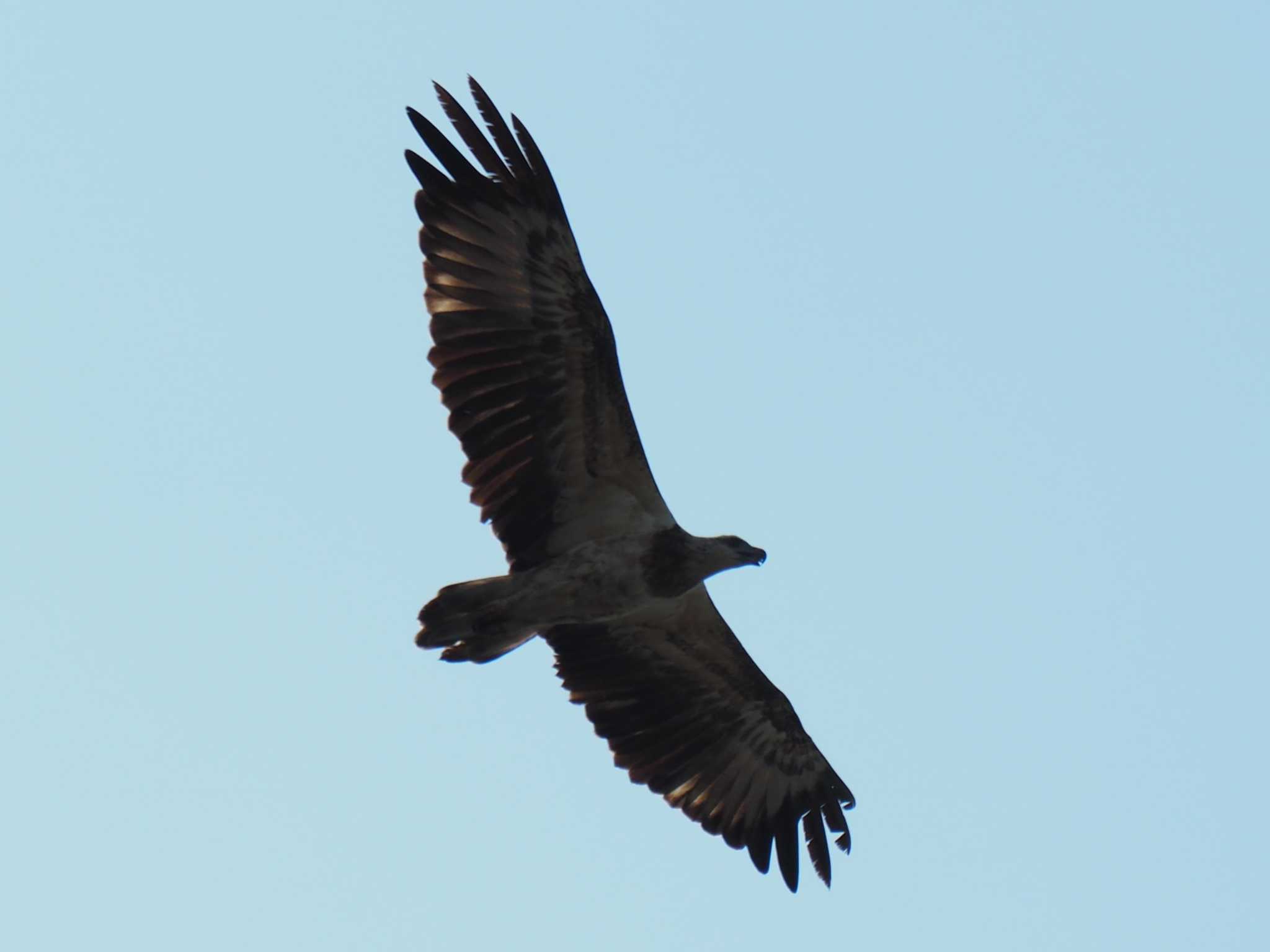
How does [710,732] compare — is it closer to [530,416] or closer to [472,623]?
[472,623]

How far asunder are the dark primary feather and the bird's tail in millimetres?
397

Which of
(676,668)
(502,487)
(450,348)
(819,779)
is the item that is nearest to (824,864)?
(819,779)

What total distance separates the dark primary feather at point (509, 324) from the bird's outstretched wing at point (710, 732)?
1.65 meters

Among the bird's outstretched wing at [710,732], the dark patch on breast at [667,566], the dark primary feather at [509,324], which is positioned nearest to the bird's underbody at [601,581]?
the dark patch on breast at [667,566]

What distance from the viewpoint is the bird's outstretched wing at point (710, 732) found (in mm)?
15891

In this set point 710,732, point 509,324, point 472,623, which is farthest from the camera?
point 710,732

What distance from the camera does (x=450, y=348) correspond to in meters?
14.5

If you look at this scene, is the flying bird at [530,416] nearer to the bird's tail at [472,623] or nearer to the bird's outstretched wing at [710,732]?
the bird's tail at [472,623]

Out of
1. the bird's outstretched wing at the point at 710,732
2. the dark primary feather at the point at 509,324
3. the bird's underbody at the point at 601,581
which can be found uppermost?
the dark primary feather at the point at 509,324

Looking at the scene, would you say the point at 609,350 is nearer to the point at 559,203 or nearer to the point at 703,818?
the point at 559,203

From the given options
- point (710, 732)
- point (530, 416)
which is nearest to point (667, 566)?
point (530, 416)

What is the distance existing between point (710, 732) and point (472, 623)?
2.94 meters

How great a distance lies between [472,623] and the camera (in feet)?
47.0

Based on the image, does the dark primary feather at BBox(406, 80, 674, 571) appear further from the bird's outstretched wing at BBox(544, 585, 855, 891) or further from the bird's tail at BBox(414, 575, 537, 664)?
the bird's outstretched wing at BBox(544, 585, 855, 891)
